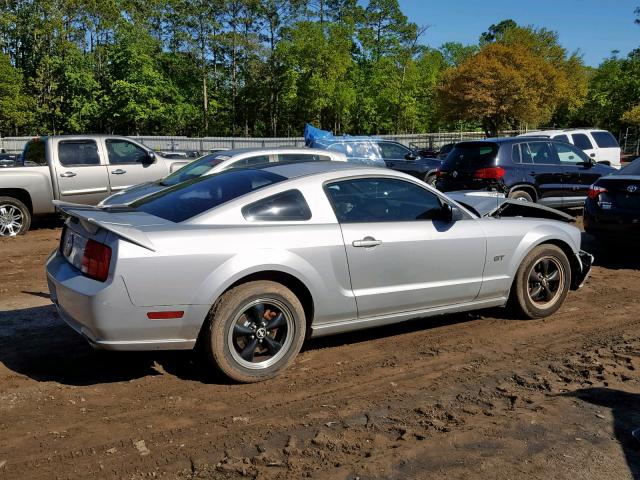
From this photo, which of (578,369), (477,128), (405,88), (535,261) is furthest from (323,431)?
(477,128)

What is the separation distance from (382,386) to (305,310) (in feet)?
2.65

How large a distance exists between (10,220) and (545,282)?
30.5 feet

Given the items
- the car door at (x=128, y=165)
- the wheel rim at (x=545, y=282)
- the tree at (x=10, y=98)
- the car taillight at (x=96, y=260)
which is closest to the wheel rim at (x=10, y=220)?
the car door at (x=128, y=165)

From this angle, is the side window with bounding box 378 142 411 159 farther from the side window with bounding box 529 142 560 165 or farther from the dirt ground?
the dirt ground

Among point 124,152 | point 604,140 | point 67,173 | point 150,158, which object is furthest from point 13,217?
point 604,140

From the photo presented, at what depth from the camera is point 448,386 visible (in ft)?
14.6

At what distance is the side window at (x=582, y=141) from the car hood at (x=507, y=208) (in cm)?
1140

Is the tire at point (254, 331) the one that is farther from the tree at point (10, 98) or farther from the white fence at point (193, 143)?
the tree at point (10, 98)

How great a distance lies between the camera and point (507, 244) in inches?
222

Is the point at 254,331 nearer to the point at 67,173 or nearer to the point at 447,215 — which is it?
the point at 447,215

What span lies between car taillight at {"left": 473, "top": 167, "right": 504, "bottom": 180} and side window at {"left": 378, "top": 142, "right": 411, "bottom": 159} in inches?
221

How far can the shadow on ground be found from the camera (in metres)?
3.47

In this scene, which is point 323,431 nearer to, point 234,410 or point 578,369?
point 234,410

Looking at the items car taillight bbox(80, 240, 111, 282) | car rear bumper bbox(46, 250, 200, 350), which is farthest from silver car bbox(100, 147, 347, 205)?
car rear bumper bbox(46, 250, 200, 350)
